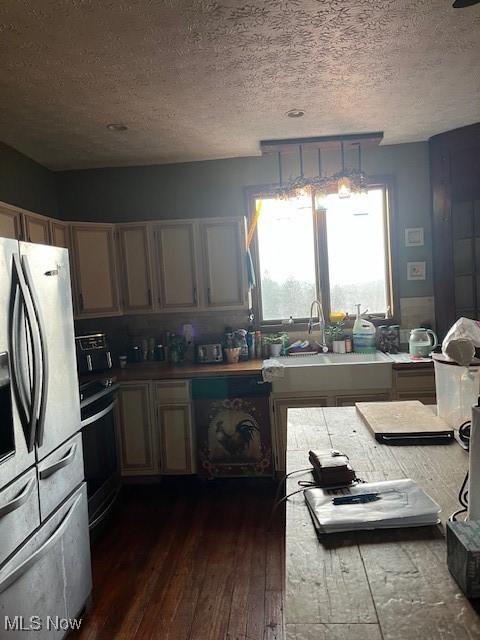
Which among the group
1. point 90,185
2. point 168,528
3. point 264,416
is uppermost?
point 90,185

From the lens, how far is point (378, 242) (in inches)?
155

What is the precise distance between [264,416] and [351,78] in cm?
222

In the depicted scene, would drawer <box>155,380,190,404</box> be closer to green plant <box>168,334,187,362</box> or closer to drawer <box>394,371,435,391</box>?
green plant <box>168,334,187,362</box>

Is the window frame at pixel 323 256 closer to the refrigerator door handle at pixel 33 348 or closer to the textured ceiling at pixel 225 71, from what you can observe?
the textured ceiling at pixel 225 71

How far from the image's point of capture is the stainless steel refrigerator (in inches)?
64.3

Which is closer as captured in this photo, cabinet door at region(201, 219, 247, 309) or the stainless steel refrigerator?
the stainless steel refrigerator

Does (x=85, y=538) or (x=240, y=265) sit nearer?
(x=85, y=538)

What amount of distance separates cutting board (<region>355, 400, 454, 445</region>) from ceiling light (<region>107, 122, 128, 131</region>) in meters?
2.26

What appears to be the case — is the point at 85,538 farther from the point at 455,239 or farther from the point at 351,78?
the point at 455,239

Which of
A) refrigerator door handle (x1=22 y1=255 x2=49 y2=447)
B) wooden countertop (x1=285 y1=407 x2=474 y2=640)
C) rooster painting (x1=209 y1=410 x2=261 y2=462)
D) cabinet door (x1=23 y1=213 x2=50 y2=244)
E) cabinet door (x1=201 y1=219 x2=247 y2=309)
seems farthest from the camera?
cabinet door (x1=201 y1=219 x2=247 y2=309)

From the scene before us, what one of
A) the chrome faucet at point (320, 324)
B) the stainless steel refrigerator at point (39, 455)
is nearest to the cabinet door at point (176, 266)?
the chrome faucet at point (320, 324)

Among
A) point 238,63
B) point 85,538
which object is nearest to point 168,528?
point 85,538

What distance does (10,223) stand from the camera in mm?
2715

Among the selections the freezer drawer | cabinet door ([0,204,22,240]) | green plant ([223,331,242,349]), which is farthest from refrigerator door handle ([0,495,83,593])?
green plant ([223,331,242,349])
